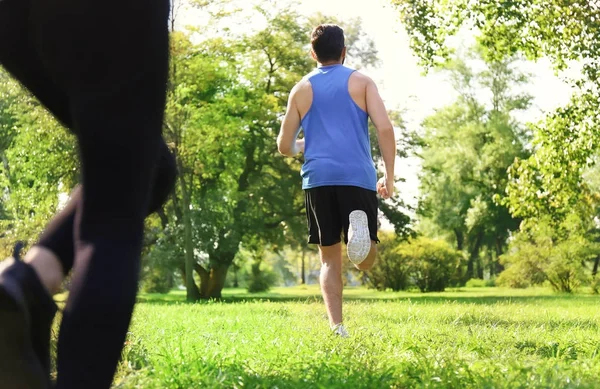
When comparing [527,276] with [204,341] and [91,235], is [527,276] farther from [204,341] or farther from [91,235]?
[91,235]

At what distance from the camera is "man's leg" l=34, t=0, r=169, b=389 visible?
1.90 metres

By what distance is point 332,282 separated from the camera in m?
5.80

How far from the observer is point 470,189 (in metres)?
52.6

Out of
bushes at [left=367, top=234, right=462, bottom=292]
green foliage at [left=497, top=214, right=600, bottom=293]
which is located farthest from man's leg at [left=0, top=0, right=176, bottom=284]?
bushes at [left=367, top=234, right=462, bottom=292]

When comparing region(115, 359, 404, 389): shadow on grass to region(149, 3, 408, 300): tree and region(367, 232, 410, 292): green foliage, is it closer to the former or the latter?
region(149, 3, 408, 300): tree

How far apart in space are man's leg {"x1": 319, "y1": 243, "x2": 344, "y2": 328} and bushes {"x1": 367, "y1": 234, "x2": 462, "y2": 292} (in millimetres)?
26212

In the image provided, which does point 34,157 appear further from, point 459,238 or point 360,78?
point 459,238

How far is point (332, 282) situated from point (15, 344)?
12.9 ft

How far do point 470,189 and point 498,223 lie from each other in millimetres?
2661

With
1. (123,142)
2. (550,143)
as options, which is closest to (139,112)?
(123,142)

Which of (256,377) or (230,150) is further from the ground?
(230,150)

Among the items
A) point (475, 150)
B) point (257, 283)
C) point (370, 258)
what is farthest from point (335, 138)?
point (475, 150)

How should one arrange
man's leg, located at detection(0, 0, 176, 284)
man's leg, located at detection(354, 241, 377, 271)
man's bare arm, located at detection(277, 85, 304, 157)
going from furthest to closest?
1. man's bare arm, located at detection(277, 85, 304, 157)
2. man's leg, located at detection(354, 241, 377, 271)
3. man's leg, located at detection(0, 0, 176, 284)

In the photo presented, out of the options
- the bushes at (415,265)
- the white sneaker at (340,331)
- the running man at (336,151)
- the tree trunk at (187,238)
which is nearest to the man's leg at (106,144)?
the white sneaker at (340,331)
